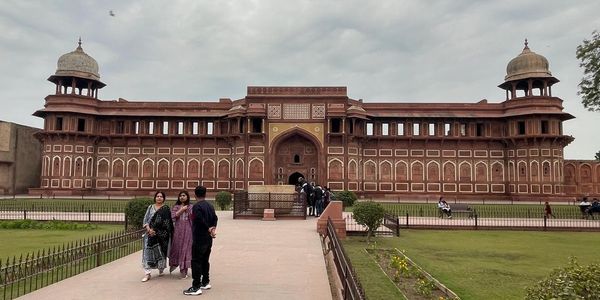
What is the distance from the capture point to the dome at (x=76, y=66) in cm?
3588

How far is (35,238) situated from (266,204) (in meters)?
8.08

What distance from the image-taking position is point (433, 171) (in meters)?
35.4

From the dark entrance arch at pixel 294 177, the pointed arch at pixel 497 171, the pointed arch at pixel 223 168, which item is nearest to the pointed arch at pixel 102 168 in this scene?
the pointed arch at pixel 223 168

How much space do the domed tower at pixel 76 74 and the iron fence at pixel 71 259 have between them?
31258 millimetres

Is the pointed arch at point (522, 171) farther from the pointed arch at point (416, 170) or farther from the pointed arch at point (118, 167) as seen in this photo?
the pointed arch at point (118, 167)

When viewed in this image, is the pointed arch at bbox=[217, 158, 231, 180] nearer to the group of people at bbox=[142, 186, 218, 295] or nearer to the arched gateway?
the arched gateway

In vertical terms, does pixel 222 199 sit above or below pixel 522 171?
below

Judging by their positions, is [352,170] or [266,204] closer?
[266,204]

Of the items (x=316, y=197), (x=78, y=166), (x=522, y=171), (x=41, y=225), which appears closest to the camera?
(x=41, y=225)

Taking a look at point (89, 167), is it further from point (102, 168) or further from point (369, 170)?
point (369, 170)

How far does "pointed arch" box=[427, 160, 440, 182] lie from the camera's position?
116 feet

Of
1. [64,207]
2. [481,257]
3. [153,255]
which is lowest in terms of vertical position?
[481,257]

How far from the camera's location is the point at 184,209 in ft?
21.7

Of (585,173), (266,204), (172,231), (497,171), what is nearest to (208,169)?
(266,204)
